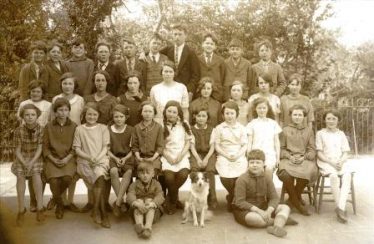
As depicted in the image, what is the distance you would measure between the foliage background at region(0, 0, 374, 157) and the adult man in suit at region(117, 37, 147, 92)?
496 mm

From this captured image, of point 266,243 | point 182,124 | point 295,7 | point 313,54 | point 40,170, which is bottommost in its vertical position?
point 266,243

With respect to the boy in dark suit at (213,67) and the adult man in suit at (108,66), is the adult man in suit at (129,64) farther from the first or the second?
the boy in dark suit at (213,67)

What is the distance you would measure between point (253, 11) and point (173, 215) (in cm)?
308

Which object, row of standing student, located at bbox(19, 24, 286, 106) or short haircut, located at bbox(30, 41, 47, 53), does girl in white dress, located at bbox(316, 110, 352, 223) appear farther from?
short haircut, located at bbox(30, 41, 47, 53)

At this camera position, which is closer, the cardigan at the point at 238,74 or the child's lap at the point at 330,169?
the child's lap at the point at 330,169

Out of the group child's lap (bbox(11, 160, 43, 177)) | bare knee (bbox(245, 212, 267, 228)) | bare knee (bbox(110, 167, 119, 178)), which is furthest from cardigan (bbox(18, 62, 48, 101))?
bare knee (bbox(245, 212, 267, 228))

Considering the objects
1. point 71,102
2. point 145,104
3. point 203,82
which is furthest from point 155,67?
point 71,102

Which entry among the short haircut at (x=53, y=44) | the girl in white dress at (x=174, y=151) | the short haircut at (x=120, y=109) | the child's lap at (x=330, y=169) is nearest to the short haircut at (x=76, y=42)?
the short haircut at (x=53, y=44)

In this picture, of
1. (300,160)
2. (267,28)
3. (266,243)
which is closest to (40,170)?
(266,243)

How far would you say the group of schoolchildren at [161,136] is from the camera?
3566 millimetres

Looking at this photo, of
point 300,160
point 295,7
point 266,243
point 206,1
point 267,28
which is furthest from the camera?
point 206,1

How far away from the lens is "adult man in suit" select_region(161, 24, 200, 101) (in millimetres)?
4383

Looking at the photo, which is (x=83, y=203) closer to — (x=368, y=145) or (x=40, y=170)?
(x=40, y=170)

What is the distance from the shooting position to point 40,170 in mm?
3648
